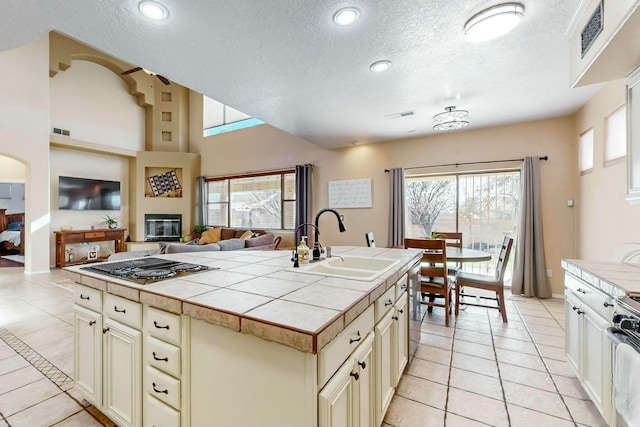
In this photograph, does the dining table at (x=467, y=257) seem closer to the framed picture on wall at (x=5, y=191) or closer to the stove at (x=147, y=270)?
the stove at (x=147, y=270)

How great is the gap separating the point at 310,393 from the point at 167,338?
73 centimetres

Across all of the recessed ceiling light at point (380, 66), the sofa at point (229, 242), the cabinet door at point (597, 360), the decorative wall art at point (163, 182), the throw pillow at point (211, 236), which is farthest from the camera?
the decorative wall art at point (163, 182)

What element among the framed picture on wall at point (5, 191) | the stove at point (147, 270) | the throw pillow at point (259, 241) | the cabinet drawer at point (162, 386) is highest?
the framed picture on wall at point (5, 191)

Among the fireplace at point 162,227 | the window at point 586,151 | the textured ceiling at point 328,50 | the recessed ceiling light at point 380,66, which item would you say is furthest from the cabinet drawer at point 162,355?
the fireplace at point 162,227

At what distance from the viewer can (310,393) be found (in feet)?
2.88

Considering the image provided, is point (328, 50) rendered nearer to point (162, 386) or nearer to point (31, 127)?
point (162, 386)

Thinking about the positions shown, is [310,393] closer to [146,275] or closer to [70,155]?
[146,275]

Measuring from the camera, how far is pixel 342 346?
1045mm

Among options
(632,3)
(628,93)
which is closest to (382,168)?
(628,93)

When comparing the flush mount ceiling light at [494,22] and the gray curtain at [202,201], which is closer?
the flush mount ceiling light at [494,22]

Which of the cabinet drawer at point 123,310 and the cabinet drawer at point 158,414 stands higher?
the cabinet drawer at point 123,310

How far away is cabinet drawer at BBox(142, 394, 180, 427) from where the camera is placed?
121cm

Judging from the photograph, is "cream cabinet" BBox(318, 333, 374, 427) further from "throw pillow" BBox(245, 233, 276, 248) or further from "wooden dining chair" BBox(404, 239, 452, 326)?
"throw pillow" BBox(245, 233, 276, 248)

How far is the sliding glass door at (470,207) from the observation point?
446 centimetres
